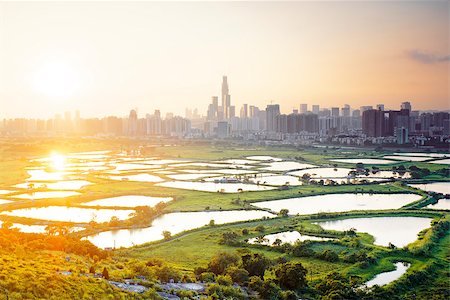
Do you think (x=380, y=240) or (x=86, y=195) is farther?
(x=86, y=195)

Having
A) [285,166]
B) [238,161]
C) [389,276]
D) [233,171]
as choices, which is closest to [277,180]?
[233,171]

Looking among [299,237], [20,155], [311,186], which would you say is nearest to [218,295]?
[299,237]

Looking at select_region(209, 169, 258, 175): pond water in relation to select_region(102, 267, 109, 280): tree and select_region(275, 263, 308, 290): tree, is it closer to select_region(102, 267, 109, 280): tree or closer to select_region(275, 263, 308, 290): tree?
select_region(275, 263, 308, 290): tree

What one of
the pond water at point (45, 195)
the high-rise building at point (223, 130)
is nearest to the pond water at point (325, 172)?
the pond water at point (45, 195)

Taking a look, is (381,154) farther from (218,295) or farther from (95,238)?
(218,295)

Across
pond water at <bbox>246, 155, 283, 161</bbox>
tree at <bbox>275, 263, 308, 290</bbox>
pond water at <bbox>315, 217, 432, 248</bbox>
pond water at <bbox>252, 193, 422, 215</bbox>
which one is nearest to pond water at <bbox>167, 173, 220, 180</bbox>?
pond water at <bbox>252, 193, 422, 215</bbox>

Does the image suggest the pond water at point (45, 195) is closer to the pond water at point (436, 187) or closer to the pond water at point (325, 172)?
the pond water at point (325, 172)

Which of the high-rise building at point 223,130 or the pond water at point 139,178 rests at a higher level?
the high-rise building at point 223,130
